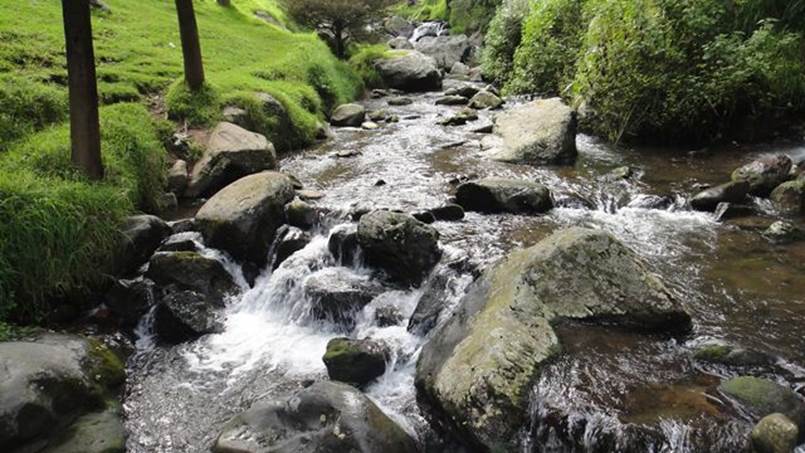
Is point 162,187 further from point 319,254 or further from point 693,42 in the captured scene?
point 693,42

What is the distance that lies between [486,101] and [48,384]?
55.9 ft

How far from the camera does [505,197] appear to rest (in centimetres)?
974

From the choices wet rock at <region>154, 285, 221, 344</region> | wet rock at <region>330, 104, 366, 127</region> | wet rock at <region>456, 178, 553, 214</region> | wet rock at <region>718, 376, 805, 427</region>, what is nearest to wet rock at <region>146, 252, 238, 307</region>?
wet rock at <region>154, 285, 221, 344</region>

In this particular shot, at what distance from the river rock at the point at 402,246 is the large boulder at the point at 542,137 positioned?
17.6 feet

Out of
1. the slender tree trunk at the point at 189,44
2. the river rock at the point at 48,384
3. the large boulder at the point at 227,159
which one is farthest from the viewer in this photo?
the slender tree trunk at the point at 189,44

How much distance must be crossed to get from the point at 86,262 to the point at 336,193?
489 centimetres

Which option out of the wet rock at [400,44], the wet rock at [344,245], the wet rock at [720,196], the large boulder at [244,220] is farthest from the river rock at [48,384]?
Result: the wet rock at [400,44]

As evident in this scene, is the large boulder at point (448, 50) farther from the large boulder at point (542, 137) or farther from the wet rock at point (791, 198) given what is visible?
the wet rock at point (791, 198)

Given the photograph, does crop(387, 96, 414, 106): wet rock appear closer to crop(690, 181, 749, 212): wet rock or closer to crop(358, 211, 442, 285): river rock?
crop(690, 181, 749, 212): wet rock

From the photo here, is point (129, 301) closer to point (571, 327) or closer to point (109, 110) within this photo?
point (109, 110)

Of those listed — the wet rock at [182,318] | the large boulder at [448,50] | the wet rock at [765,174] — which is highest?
the large boulder at [448,50]

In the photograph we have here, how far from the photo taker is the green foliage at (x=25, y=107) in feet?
31.8

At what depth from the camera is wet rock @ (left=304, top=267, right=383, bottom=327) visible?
7.72 meters

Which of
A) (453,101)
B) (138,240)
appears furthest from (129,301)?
(453,101)
